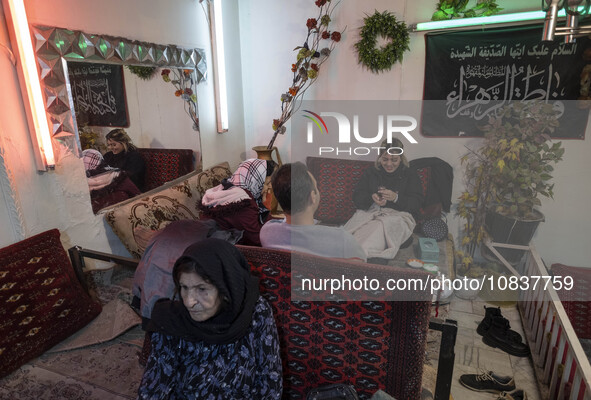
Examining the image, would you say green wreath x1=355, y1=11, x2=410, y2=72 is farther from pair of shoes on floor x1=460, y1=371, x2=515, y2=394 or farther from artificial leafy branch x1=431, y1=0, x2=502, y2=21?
pair of shoes on floor x1=460, y1=371, x2=515, y2=394

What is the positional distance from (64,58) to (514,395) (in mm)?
3228

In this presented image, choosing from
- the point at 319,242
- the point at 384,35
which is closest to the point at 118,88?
the point at 319,242

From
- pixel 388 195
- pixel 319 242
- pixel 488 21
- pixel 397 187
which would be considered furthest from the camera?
pixel 397 187

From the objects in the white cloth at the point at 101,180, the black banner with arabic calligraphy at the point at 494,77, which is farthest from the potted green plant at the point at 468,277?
the white cloth at the point at 101,180

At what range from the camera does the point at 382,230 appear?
8.90 ft

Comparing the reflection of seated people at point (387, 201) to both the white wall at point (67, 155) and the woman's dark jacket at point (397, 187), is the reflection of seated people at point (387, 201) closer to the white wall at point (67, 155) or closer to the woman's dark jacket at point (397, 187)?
the woman's dark jacket at point (397, 187)

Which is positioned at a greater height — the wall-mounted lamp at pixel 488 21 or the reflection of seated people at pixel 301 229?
the wall-mounted lamp at pixel 488 21

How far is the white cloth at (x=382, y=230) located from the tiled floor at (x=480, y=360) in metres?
0.75

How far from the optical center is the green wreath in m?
3.35

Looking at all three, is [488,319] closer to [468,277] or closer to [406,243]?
[468,277]

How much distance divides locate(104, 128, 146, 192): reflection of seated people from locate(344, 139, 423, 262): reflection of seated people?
5.48 feet

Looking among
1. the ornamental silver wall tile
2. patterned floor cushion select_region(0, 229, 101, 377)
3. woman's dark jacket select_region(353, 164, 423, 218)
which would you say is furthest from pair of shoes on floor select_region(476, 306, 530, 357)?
the ornamental silver wall tile

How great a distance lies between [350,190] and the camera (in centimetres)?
361

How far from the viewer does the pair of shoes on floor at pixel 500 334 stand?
2.47m
